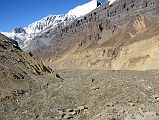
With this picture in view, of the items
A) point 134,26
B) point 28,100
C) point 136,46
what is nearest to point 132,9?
point 134,26

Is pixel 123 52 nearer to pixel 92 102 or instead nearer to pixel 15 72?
pixel 15 72

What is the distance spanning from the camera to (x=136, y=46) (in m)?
66.2

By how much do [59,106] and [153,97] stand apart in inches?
189

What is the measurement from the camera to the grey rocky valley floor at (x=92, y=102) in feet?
59.9

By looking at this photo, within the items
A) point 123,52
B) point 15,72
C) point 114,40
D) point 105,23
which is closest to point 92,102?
point 15,72

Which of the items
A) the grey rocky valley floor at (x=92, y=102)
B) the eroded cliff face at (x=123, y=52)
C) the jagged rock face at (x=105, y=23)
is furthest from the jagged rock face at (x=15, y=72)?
the jagged rock face at (x=105, y=23)

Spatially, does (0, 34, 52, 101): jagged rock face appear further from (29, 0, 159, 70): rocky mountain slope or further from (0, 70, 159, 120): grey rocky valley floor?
(29, 0, 159, 70): rocky mountain slope

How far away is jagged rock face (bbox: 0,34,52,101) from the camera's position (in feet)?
82.1

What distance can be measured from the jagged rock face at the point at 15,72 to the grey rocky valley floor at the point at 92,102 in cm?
159

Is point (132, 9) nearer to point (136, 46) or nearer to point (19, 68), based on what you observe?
point (136, 46)

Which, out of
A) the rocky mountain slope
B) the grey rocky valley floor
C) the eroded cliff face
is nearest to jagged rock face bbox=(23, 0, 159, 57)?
the rocky mountain slope

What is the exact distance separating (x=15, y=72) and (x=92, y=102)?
9.78m

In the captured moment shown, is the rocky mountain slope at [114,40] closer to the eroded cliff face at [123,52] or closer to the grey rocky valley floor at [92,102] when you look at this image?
the eroded cliff face at [123,52]

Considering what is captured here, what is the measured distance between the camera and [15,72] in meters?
28.5
